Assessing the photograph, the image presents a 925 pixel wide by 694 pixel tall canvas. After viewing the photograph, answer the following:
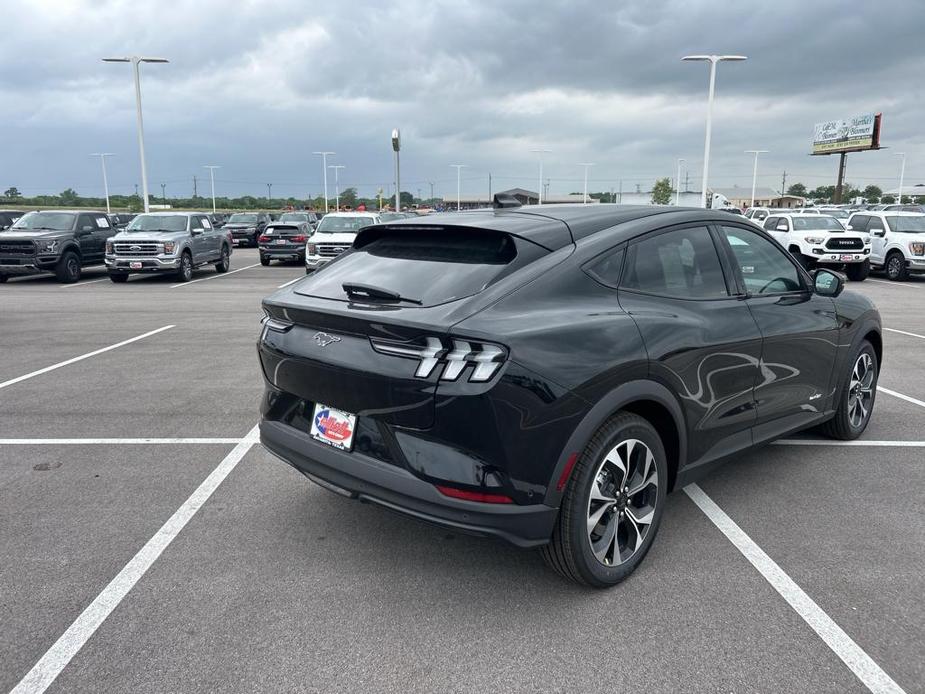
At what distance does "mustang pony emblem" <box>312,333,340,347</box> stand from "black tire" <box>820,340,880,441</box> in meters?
3.70

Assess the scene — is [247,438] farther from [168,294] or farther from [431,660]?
[168,294]

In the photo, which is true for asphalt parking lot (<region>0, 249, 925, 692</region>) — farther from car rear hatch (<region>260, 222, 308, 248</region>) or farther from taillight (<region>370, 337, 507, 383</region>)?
car rear hatch (<region>260, 222, 308, 248</region>)

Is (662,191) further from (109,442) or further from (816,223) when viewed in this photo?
(109,442)

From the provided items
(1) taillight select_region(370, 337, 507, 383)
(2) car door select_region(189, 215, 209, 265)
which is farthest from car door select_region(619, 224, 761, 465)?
(2) car door select_region(189, 215, 209, 265)

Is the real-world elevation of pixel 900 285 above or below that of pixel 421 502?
below

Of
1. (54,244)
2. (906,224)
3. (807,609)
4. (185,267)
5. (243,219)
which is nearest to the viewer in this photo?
(807,609)

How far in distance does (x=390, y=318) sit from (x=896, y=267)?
2119 cm

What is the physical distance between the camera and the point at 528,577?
132 inches

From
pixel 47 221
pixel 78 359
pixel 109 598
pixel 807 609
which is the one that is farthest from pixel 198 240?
pixel 807 609

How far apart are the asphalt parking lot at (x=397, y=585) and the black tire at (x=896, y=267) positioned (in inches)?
660

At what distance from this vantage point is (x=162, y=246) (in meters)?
18.1

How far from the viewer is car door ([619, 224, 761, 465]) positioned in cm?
337

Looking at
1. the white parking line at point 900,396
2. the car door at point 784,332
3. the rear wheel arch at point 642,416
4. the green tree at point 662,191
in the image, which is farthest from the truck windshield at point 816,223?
the green tree at point 662,191

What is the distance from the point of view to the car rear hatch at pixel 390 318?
2836 mm
